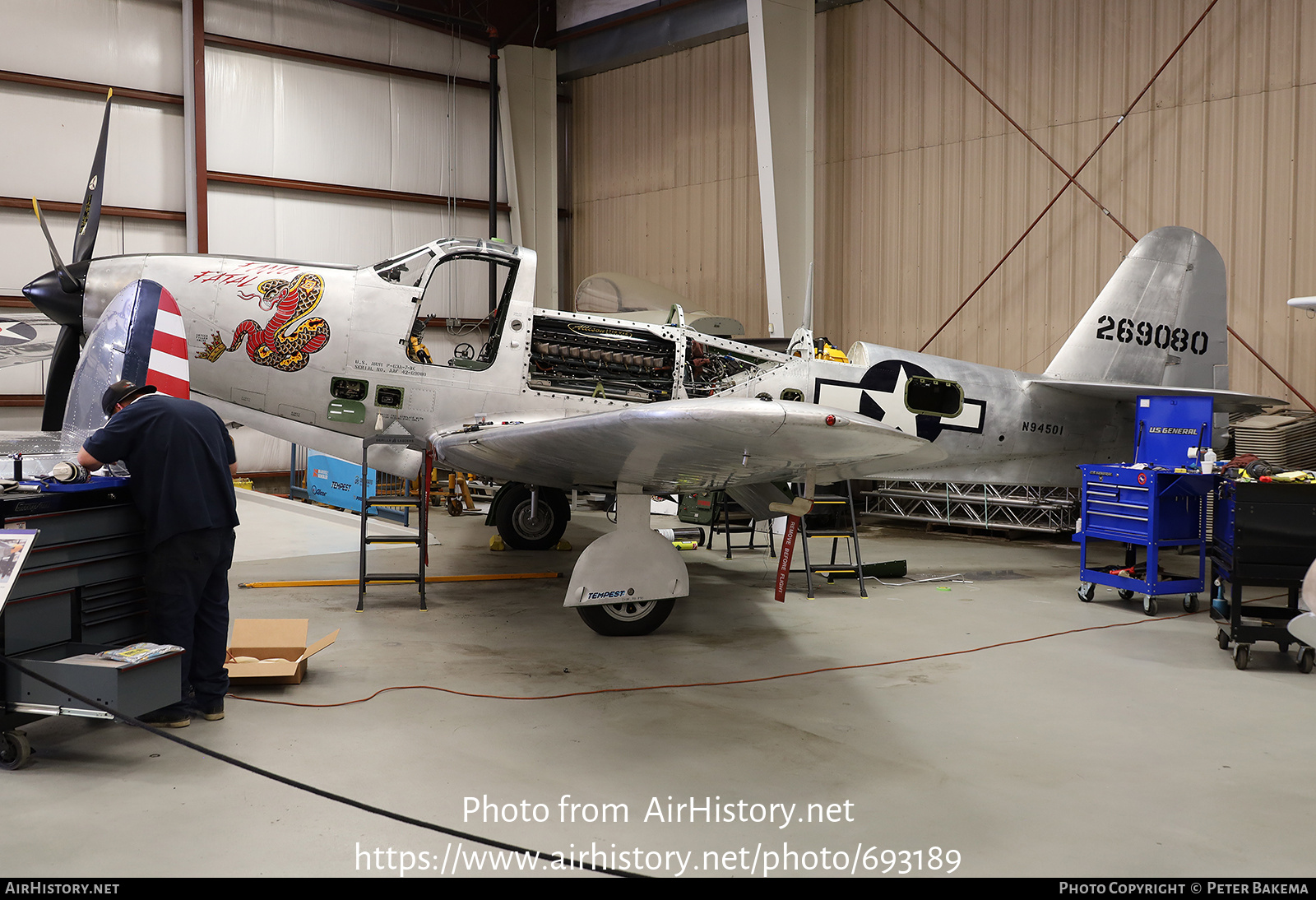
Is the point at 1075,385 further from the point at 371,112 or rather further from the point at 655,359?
the point at 371,112

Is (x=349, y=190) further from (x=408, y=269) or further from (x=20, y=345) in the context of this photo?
(x=408, y=269)

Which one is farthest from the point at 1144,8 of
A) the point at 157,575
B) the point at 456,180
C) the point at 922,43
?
the point at 157,575

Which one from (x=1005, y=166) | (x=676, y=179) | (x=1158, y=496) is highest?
(x=676, y=179)

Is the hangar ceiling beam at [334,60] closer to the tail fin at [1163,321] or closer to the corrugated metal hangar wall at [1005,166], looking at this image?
the corrugated metal hangar wall at [1005,166]

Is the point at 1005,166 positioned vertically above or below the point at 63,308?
above

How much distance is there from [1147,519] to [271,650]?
5.97 m

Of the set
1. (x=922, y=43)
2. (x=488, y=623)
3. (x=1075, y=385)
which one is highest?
(x=922, y=43)

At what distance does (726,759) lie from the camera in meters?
3.69

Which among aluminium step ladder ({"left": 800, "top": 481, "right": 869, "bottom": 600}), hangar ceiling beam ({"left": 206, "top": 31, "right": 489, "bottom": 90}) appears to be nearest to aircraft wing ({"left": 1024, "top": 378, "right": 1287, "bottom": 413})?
aluminium step ladder ({"left": 800, "top": 481, "right": 869, "bottom": 600})

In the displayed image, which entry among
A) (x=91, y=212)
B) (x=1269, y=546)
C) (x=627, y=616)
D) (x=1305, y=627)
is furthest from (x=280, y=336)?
(x=1269, y=546)

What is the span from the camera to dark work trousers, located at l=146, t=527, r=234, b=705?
3.89 m

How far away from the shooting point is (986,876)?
271 centimetres

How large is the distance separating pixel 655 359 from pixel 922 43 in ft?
30.2

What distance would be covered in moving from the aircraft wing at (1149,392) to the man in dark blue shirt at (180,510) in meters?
6.93
